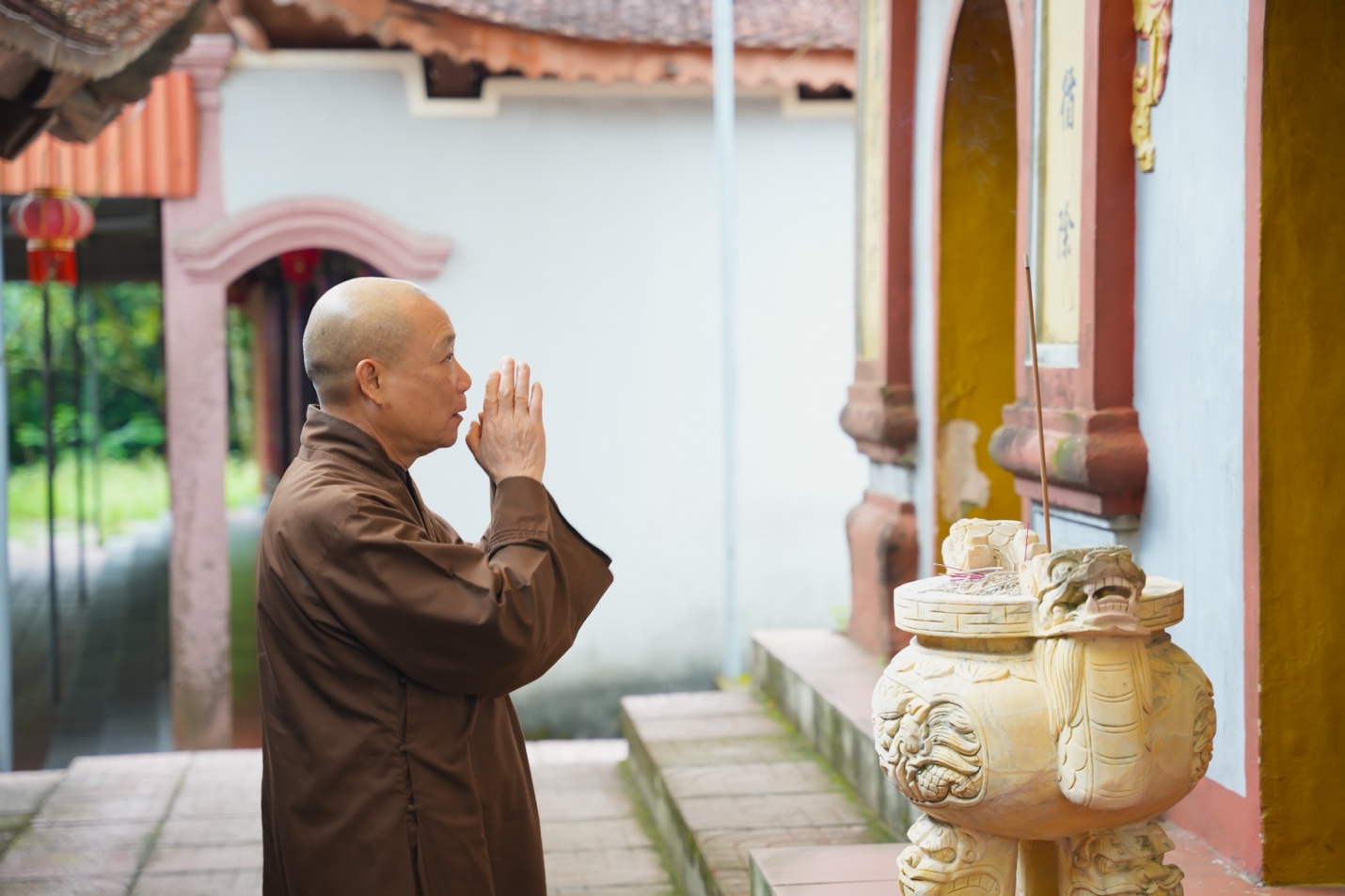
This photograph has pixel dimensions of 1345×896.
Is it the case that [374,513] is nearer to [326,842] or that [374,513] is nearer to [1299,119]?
[326,842]

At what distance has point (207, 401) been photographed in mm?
9055

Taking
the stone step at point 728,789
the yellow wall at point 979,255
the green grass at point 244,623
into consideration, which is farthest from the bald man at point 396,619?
the green grass at point 244,623

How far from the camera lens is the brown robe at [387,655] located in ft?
8.19

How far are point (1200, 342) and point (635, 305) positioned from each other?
618cm

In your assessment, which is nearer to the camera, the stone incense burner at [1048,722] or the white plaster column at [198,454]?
the stone incense burner at [1048,722]

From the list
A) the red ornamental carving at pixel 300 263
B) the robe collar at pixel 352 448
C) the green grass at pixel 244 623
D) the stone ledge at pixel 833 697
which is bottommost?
the green grass at pixel 244 623

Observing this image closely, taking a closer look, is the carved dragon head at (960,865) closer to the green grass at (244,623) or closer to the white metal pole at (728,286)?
the green grass at (244,623)

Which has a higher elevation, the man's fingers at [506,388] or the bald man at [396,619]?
the man's fingers at [506,388]

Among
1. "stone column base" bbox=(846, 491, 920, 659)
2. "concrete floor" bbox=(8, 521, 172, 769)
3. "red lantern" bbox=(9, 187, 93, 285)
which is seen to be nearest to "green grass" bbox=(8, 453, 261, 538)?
"concrete floor" bbox=(8, 521, 172, 769)

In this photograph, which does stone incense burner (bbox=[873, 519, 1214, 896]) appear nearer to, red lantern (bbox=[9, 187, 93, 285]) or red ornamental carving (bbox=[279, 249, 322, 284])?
red lantern (bbox=[9, 187, 93, 285])

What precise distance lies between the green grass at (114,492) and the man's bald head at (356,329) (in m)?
20.4

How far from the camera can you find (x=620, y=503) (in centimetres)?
967

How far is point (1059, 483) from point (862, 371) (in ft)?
8.08

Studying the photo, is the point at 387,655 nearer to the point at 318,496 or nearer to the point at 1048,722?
the point at 318,496
